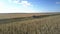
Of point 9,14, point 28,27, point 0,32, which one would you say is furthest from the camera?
point 9,14

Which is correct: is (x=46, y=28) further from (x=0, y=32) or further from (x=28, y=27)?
(x=0, y=32)

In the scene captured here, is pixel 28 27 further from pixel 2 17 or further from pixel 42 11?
pixel 42 11

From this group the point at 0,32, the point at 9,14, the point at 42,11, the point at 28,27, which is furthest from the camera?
the point at 42,11

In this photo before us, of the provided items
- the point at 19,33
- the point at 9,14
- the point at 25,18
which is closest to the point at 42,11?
the point at 25,18

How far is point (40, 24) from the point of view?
94cm

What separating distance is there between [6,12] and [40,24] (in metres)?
0.30

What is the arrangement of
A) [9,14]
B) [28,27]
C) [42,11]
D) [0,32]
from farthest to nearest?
[42,11]
[9,14]
[28,27]
[0,32]

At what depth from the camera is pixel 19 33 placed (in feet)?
2.52

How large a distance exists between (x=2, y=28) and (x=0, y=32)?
52 millimetres

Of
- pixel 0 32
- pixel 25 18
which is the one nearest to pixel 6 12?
pixel 25 18

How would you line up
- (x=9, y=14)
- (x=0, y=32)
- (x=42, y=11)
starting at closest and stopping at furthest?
(x=0, y=32)
(x=9, y=14)
(x=42, y=11)

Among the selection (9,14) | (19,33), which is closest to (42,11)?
(9,14)

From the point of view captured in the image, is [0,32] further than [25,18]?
No

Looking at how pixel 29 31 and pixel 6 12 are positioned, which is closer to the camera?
pixel 29 31
